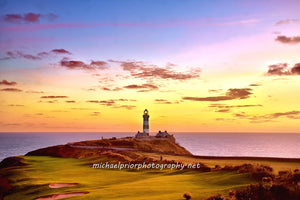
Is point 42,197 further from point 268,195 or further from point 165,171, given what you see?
point 268,195

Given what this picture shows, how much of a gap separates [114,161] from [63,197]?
50.5 feet

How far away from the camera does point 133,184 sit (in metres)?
19.5

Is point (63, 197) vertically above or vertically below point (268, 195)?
below

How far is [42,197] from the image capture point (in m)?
18.1

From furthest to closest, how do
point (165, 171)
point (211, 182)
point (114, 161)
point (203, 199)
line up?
point (114, 161) → point (165, 171) → point (211, 182) → point (203, 199)

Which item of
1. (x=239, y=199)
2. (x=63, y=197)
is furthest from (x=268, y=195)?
(x=63, y=197)

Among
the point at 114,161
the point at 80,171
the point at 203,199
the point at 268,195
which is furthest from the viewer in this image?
the point at 114,161

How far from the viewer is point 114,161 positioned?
32719mm

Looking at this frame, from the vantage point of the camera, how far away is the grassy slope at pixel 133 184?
50.6 feet

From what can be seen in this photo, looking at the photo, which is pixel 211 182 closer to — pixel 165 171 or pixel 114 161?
pixel 165 171

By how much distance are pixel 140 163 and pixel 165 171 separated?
5.53 m

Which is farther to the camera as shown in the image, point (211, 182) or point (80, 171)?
point (80, 171)

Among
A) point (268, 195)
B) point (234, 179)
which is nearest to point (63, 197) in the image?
point (234, 179)

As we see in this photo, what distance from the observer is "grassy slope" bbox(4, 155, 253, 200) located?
1544 cm
